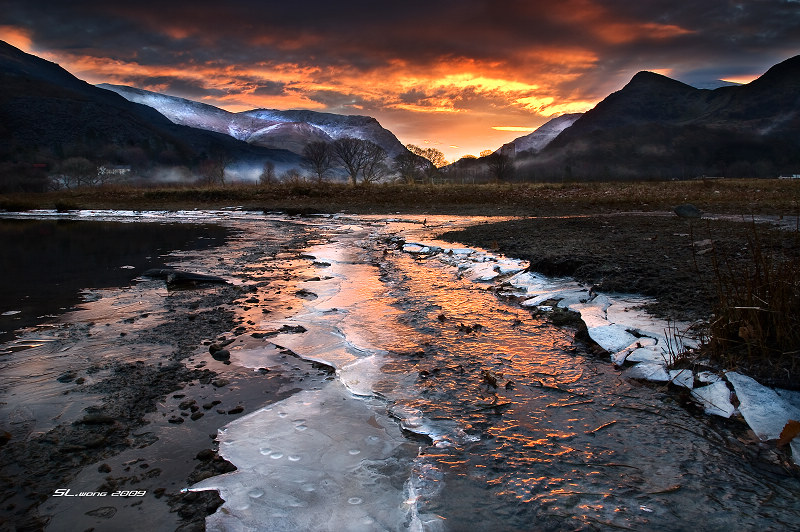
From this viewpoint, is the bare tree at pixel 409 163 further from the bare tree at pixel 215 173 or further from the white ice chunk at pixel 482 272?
the white ice chunk at pixel 482 272

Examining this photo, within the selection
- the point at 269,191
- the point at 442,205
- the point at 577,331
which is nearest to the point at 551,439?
the point at 577,331

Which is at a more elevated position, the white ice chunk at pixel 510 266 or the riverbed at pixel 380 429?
the white ice chunk at pixel 510 266

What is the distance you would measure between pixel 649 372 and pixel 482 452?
6.68 ft

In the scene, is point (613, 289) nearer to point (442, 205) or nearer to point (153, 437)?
point (153, 437)

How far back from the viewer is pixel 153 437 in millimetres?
3117

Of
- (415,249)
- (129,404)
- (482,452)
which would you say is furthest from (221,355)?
Answer: (415,249)

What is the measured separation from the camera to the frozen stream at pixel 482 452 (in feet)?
7.77

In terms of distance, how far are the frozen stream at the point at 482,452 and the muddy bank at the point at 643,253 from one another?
1461 millimetres

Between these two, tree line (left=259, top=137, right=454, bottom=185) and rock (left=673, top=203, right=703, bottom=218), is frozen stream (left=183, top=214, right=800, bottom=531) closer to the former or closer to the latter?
rock (left=673, top=203, right=703, bottom=218)

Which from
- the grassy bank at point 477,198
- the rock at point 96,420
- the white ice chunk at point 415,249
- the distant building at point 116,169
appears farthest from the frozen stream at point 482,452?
the distant building at point 116,169

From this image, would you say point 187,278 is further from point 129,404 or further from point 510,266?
point 510,266

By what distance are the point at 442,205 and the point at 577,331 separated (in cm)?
3027

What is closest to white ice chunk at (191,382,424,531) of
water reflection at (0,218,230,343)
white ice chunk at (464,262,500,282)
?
water reflection at (0,218,230,343)

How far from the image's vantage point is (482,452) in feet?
9.75
